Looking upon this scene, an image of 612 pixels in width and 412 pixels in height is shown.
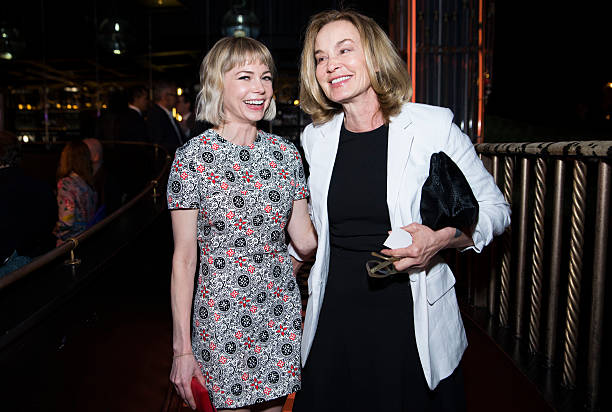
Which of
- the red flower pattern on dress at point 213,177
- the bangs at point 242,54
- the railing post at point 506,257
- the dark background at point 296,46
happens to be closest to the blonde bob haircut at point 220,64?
the bangs at point 242,54

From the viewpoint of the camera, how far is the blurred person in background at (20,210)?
277 centimetres

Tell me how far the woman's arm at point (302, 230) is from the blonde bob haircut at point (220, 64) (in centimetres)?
41

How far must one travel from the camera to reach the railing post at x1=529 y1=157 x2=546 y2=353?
228cm

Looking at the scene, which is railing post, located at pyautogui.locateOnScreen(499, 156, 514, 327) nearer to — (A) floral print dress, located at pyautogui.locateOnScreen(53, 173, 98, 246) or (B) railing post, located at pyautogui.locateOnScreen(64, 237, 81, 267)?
(B) railing post, located at pyautogui.locateOnScreen(64, 237, 81, 267)

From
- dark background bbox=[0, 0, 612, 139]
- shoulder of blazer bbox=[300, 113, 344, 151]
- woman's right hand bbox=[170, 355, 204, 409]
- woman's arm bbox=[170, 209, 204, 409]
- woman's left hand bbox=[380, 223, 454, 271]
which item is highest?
dark background bbox=[0, 0, 612, 139]

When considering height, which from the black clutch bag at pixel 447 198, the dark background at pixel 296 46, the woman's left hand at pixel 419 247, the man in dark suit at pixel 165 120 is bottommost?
the woman's left hand at pixel 419 247

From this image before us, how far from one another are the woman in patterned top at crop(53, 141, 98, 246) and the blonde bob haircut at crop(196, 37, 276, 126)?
10.8 feet

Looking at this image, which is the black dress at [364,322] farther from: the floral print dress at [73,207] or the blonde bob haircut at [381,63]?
the floral print dress at [73,207]

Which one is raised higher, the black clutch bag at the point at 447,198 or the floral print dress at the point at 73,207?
the black clutch bag at the point at 447,198

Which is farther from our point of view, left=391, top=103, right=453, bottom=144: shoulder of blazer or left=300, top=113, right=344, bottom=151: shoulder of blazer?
left=300, top=113, right=344, bottom=151: shoulder of blazer

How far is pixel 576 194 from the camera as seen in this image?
2004 millimetres

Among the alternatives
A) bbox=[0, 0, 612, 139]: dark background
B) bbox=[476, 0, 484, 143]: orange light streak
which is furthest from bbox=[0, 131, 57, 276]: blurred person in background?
bbox=[0, 0, 612, 139]: dark background

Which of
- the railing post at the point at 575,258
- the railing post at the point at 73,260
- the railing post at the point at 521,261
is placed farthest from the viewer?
the railing post at the point at 521,261

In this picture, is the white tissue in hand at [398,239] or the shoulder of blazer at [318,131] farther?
the shoulder of blazer at [318,131]
